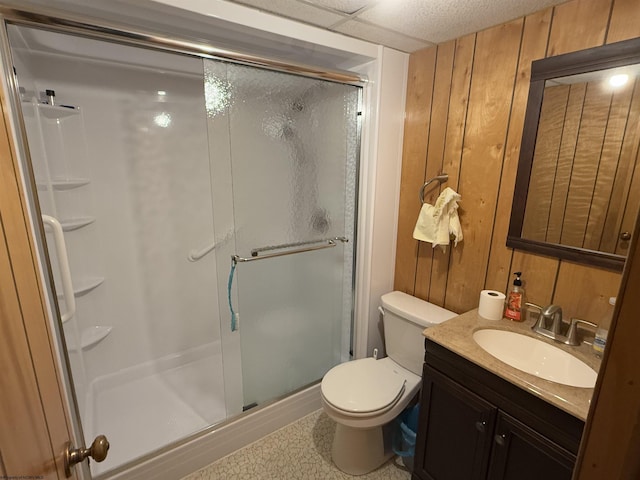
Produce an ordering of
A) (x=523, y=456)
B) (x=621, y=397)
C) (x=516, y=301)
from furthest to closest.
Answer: (x=516, y=301) < (x=523, y=456) < (x=621, y=397)

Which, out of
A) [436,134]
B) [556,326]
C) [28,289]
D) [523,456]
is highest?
[436,134]

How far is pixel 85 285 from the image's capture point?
6.72ft

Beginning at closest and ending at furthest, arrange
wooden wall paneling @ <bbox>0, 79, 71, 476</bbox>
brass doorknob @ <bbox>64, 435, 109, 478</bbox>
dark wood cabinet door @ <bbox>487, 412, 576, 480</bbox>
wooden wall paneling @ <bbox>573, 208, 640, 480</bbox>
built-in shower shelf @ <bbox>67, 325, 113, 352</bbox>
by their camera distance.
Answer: wooden wall paneling @ <bbox>573, 208, 640, 480</bbox>, wooden wall paneling @ <bbox>0, 79, 71, 476</bbox>, brass doorknob @ <bbox>64, 435, 109, 478</bbox>, dark wood cabinet door @ <bbox>487, 412, 576, 480</bbox>, built-in shower shelf @ <bbox>67, 325, 113, 352</bbox>

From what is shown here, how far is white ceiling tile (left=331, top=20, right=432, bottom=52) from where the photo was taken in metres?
1.56

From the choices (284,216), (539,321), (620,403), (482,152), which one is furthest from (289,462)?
(482,152)

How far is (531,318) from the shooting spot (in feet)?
5.01

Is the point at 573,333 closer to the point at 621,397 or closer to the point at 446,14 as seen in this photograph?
the point at 621,397

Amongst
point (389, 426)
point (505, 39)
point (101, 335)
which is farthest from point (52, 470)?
point (505, 39)

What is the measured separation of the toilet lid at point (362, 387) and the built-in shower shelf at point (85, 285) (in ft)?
5.05

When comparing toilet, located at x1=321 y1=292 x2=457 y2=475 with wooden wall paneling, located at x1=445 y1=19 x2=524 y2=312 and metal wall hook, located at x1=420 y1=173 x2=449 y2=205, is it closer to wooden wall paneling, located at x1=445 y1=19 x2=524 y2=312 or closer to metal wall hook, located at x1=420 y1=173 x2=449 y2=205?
wooden wall paneling, located at x1=445 y1=19 x2=524 y2=312

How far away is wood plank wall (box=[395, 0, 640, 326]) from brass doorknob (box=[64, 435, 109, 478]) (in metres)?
1.66

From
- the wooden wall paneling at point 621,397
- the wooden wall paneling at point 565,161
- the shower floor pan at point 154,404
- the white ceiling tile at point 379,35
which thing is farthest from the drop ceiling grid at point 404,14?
the shower floor pan at point 154,404

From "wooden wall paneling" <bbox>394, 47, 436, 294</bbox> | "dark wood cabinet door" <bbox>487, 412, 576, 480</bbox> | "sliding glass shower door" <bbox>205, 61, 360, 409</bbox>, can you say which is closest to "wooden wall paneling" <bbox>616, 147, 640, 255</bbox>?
"dark wood cabinet door" <bbox>487, 412, 576, 480</bbox>

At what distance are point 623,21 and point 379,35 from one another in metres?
0.95
